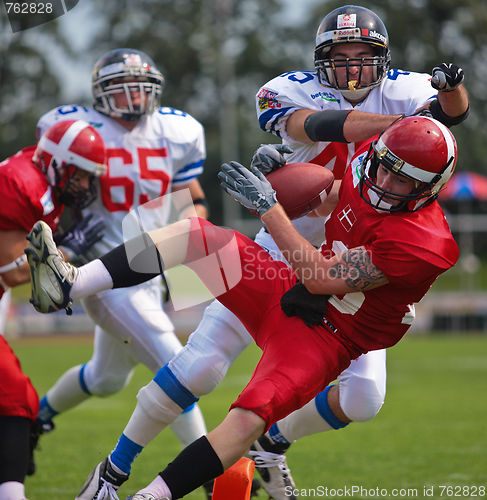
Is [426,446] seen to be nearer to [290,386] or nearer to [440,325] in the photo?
[290,386]

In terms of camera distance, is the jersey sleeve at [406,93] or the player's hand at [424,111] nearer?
the player's hand at [424,111]

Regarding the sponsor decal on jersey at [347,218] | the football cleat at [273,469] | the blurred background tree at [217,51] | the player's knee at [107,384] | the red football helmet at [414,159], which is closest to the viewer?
the red football helmet at [414,159]

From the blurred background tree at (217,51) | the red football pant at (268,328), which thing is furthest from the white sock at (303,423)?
the blurred background tree at (217,51)

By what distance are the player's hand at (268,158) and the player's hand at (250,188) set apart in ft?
0.30

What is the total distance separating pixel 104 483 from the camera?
3227 mm

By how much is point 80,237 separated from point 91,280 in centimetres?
119

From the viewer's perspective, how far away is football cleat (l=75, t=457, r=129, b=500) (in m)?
3.21

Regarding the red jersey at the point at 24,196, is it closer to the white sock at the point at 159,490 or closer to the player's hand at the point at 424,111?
the white sock at the point at 159,490

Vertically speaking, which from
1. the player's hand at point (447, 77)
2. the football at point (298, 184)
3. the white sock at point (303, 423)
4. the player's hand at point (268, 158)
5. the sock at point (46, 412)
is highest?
the player's hand at point (447, 77)

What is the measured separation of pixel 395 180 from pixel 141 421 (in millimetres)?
1388

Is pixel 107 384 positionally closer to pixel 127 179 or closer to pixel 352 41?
pixel 127 179

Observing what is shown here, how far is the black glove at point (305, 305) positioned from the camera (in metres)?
2.91

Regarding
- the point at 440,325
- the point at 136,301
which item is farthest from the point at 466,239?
the point at 136,301

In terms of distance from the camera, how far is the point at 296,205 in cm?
311
